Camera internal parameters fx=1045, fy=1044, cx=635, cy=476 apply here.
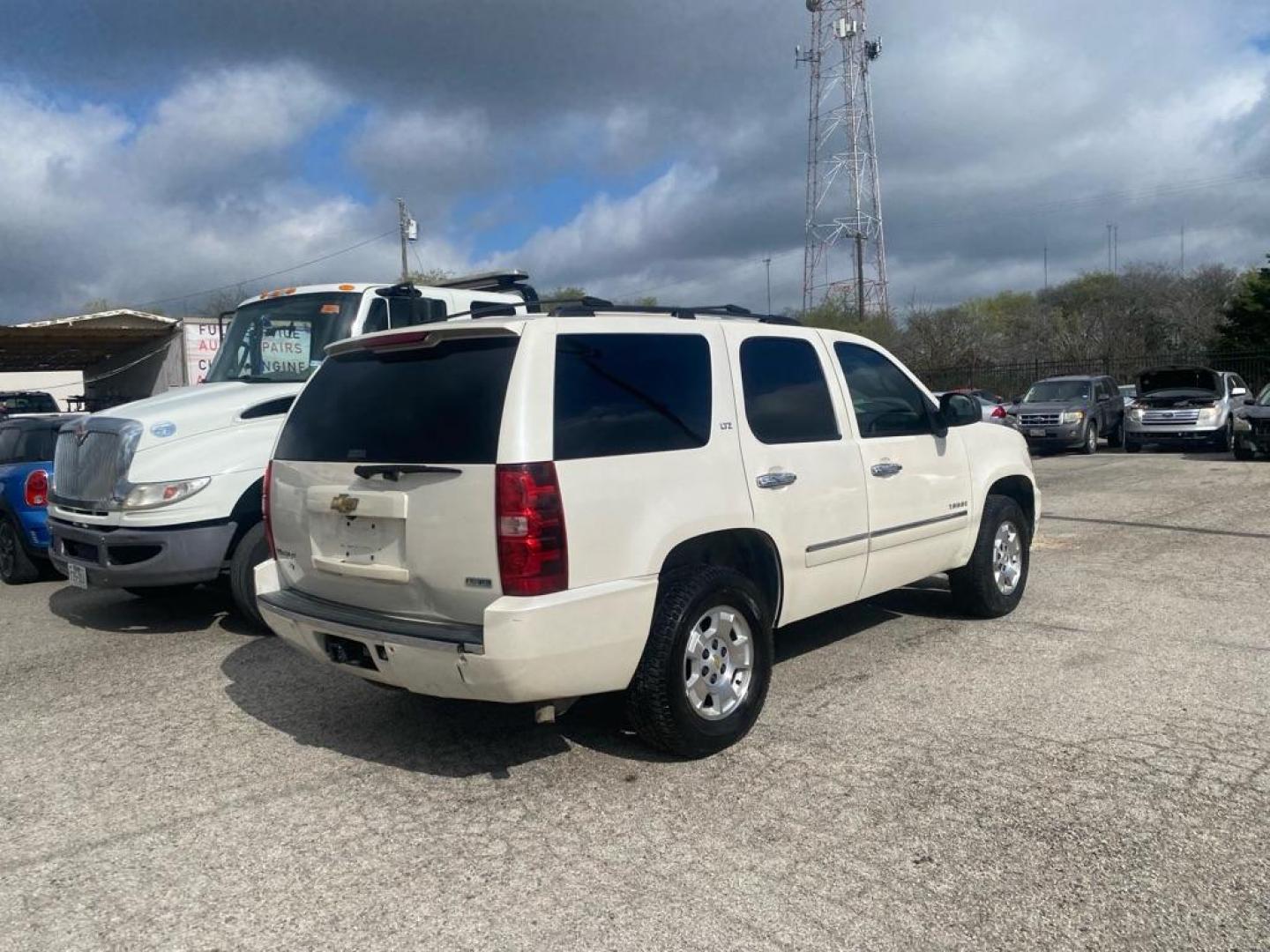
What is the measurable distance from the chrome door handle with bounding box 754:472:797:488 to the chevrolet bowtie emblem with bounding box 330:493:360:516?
5.92ft

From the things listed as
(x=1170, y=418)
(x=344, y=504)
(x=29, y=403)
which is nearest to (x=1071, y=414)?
(x=1170, y=418)

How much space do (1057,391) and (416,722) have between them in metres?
20.7

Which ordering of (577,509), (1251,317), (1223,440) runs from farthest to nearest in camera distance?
(1251,317), (1223,440), (577,509)

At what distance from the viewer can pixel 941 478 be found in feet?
20.4

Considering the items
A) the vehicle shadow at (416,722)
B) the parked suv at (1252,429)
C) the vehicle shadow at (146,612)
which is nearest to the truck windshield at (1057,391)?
the parked suv at (1252,429)

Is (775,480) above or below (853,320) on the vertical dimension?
below


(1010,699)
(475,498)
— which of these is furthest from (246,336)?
(1010,699)

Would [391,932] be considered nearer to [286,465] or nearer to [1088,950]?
[1088,950]

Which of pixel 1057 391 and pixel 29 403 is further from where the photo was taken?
pixel 29 403

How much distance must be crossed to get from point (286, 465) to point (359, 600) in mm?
878

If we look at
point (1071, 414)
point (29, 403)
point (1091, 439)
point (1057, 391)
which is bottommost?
point (1091, 439)

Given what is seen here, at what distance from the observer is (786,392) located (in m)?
5.29

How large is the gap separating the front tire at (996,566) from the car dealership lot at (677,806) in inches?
10.7

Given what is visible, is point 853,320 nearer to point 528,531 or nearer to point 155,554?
point 155,554
